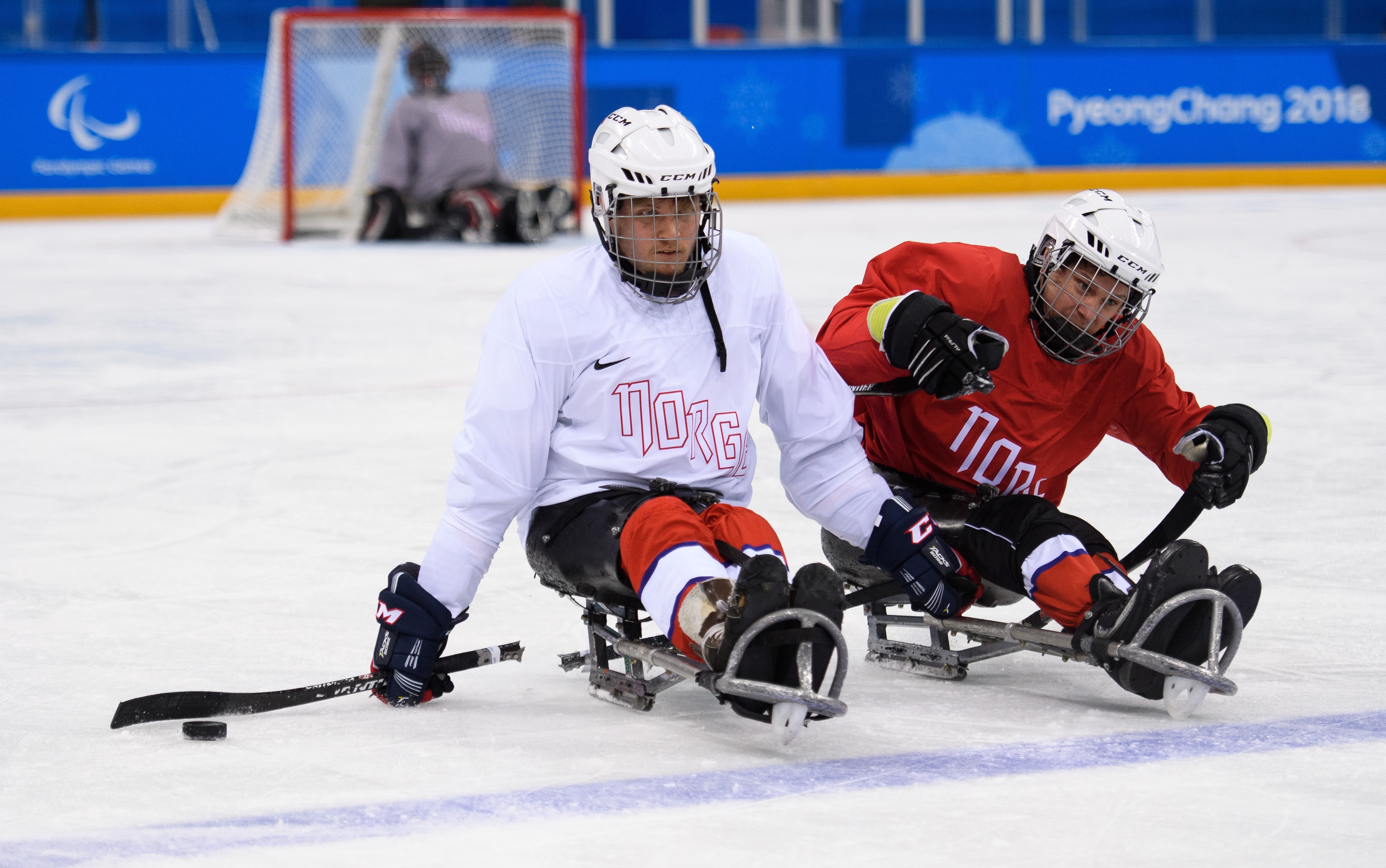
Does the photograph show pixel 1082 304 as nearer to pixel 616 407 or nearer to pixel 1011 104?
pixel 616 407

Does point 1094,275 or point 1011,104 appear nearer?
point 1094,275

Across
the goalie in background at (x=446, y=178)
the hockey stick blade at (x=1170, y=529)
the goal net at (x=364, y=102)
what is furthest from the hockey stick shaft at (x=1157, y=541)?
the goal net at (x=364, y=102)

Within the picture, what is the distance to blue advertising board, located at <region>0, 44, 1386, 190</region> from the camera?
487 inches

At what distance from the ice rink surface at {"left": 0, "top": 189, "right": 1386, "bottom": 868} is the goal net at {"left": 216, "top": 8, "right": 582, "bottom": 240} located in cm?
534

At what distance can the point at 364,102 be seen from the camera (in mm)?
11375

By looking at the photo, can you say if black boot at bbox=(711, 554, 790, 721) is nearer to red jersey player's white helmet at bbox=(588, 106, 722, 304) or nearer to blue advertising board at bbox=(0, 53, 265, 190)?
red jersey player's white helmet at bbox=(588, 106, 722, 304)

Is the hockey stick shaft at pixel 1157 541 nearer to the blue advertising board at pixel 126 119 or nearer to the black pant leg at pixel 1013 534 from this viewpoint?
the black pant leg at pixel 1013 534

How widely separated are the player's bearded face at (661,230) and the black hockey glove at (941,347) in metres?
0.35

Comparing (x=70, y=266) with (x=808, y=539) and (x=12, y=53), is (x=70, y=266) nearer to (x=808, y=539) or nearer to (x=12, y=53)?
(x=12, y=53)

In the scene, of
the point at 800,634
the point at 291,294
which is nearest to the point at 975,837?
the point at 800,634

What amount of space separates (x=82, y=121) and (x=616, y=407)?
10.9 metres

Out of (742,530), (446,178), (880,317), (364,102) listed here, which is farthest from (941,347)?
(364,102)

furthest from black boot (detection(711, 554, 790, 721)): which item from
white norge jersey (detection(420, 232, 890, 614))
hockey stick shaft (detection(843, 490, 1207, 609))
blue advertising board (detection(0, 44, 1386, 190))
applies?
blue advertising board (detection(0, 44, 1386, 190))

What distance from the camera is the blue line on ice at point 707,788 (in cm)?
203
